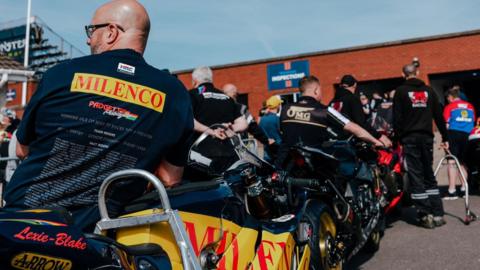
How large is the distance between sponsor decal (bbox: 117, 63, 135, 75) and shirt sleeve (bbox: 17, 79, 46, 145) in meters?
0.33

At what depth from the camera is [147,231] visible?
1.95 meters

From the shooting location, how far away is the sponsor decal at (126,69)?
222 centimetres

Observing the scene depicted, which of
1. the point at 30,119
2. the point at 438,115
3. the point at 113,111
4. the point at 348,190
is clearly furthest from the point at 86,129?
the point at 438,115

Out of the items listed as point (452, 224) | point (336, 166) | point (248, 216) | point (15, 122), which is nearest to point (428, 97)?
point (452, 224)

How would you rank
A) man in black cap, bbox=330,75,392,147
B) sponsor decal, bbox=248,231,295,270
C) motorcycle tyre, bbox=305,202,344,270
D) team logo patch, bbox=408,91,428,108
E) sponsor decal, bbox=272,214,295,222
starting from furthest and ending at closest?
team logo patch, bbox=408,91,428,108 → man in black cap, bbox=330,75,392,147 → motorcycle tyre, bbox=305,202,344,270 → sponsor decal, bbox=272,214,295,222 → sponsor decal, bbox=248,231,295,270

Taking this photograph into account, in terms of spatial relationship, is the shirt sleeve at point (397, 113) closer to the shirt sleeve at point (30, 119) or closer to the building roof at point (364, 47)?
the shirt sleeve at point (30, 119)

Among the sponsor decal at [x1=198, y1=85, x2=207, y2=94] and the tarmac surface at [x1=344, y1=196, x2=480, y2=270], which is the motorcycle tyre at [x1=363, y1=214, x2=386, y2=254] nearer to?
the tarmac surface at [x1=344, y1=196, x2=480, y2=270]

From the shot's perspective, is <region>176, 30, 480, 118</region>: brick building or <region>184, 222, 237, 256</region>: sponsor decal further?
<region>176, 30, 480, 118</region>: brick building

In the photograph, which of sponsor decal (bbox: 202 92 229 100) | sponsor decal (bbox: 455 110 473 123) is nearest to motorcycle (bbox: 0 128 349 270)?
sponsor decal (bbox: 202 92 229 100)

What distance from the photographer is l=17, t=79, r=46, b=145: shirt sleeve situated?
216 centimetres

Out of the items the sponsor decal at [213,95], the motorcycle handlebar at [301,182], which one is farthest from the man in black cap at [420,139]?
the motorcycle handlebar at [301,182]

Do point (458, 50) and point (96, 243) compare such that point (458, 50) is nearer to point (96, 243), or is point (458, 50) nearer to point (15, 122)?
point (15, 122)

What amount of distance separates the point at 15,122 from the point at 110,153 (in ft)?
25.3

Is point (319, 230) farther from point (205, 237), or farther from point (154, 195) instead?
point (154, 195)
